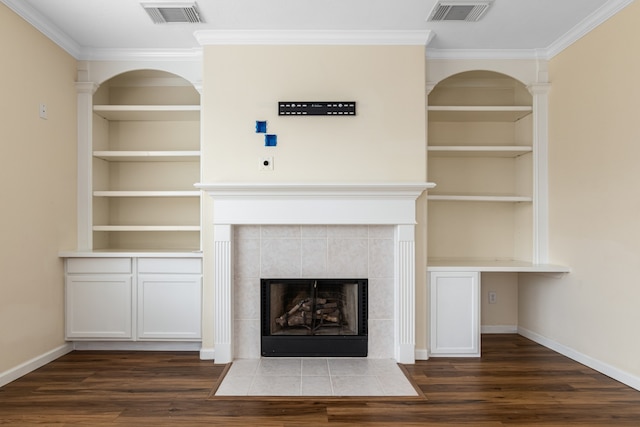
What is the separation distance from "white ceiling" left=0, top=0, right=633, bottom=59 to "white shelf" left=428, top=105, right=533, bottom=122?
457 mm

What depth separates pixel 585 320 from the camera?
10.7ft

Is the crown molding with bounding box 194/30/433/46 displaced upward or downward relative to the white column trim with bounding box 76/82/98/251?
upward

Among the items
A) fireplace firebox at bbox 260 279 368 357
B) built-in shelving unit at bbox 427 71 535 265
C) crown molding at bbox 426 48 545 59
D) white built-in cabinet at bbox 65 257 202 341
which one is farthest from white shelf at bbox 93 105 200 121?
built-in shelving unit at bbox 427 71 535 265

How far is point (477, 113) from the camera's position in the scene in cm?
391

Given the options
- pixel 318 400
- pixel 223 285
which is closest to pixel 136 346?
pixel 223 285

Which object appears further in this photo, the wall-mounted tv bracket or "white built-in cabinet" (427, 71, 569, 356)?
"white built-in cabinet" (427, 71, 569, 356)

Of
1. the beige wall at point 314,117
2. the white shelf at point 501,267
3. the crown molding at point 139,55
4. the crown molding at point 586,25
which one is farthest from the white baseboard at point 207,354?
the crown molding at point 586,25

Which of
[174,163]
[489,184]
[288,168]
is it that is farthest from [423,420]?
[174,163]

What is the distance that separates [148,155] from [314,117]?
147 cm

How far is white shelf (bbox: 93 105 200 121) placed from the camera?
144 inches

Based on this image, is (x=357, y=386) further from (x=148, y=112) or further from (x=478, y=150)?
(x=148, y=112)

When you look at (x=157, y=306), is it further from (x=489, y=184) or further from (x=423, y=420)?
(x=489, y=184)

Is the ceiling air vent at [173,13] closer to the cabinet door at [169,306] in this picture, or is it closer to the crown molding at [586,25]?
the cabinet door at [169,306]

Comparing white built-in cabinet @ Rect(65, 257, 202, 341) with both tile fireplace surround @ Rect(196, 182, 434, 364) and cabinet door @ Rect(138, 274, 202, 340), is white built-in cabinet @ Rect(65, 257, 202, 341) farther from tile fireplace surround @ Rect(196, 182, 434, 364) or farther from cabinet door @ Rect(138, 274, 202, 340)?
tile fireplace surround @ Rect(196, 182, 434, 364)
